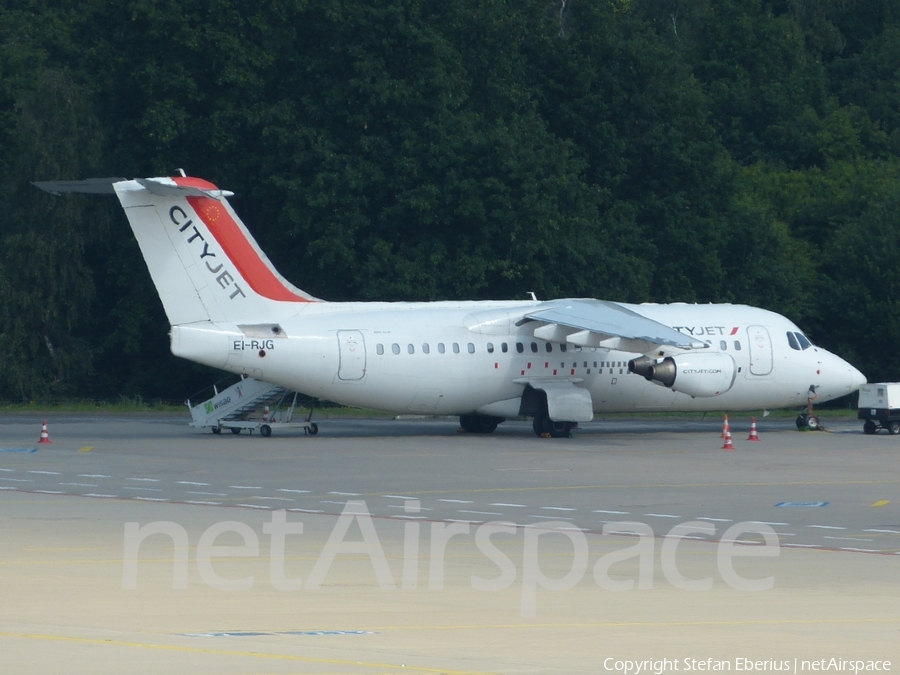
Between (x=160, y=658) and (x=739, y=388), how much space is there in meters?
31.9

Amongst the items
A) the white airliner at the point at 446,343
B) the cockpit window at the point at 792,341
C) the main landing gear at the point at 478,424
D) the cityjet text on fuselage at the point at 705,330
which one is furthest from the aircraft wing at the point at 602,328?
the cockpit window at the point at 792,341

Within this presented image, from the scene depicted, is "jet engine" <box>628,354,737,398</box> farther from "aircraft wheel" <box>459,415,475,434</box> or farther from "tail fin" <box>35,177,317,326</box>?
"tail fin" <box>35,177,317,326</box>

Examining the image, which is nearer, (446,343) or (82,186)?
(82,186)

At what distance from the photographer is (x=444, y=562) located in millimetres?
16922

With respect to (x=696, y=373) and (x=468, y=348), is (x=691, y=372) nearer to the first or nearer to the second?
(x=696, y=373)

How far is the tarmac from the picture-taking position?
1167 cm

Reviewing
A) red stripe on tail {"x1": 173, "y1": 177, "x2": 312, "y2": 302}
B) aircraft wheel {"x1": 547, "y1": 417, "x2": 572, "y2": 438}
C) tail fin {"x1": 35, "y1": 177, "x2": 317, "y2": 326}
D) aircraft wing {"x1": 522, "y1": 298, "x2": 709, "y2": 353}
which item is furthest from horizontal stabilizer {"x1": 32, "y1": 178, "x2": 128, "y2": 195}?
aircraft wheel {"x1": 547, "y1": 417, "x2": 572, "y2": 438}

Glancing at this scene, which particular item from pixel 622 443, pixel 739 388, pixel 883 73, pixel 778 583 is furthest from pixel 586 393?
pixel 883 73

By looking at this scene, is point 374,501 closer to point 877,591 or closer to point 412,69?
point 877,591

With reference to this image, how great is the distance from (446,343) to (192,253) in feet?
22.6

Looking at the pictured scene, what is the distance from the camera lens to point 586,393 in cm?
3909

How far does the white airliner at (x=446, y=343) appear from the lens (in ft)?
118

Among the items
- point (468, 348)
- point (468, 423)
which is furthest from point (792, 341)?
point (468, 348)

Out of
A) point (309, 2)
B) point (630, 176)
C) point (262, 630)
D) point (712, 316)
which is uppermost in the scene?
point (309, 2)
